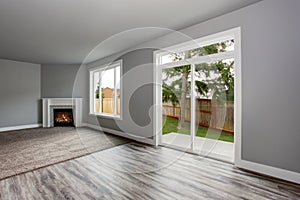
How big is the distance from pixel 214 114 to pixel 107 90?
3691 millimetres

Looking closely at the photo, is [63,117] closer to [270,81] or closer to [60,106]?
[60,106]

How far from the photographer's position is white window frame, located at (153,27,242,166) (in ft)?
8.50

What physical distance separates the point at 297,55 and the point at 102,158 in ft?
10.7

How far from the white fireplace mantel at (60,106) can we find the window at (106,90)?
1.89 ft

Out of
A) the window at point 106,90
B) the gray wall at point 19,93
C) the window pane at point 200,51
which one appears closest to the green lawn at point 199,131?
the window pane at point 200,51

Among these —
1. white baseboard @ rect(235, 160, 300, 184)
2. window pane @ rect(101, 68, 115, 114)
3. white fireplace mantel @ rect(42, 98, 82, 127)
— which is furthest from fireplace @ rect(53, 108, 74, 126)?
white baseboard @ rect(235, 160, 300, 184)

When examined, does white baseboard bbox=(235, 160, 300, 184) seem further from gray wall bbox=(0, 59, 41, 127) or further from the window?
gray wall bbox=(0, 59, 41, 127)

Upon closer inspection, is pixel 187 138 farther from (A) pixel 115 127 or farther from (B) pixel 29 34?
(B) pixel 29 34

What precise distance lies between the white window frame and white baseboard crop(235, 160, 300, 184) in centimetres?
8

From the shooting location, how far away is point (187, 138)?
3.35 m

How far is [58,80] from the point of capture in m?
6.36

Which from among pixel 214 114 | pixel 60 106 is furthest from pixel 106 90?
pixel 214 114

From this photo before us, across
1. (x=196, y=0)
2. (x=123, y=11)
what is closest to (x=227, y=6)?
(x=196, y=0)

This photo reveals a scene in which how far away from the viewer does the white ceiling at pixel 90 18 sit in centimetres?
239
